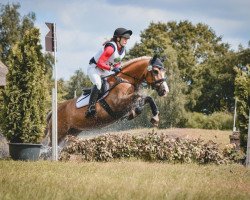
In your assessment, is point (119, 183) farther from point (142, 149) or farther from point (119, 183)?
point (142, 149)

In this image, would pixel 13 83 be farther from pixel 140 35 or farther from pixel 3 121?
pixel 140 35

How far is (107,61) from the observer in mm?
9281

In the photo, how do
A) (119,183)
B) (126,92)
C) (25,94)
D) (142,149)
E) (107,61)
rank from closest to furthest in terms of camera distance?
(119,183), (107,61), (126,92), (25,94), (142,149)

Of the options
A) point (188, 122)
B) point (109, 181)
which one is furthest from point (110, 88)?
point (188, 122)

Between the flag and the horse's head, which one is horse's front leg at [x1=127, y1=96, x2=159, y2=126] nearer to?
the horse's head

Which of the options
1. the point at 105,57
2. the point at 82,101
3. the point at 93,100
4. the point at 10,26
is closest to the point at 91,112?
the point at 93,100

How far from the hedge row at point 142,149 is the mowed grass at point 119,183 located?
1.87m

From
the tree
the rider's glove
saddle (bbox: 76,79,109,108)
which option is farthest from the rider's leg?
the tree

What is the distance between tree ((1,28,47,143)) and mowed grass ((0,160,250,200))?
1938 mm

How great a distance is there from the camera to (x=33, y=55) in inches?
395

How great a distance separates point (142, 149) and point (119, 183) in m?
4.78

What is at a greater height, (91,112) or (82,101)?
(82,101)

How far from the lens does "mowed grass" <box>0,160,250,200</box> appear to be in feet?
16.3

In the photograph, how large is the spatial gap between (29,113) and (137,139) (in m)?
2.93
